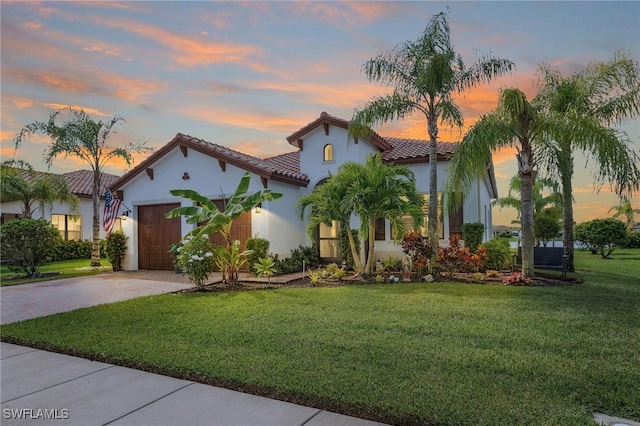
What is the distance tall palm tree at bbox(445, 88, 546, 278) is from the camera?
35.2 ft

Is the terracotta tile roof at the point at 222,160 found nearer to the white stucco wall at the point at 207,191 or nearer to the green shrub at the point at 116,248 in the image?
the white stucco wall at the point at 207,191

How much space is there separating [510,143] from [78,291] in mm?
13730

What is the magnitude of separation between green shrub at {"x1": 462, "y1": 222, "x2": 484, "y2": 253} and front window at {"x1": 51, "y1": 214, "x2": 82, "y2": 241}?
22713 millimetres

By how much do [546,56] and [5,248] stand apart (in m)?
21.1

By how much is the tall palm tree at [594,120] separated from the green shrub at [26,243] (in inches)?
717

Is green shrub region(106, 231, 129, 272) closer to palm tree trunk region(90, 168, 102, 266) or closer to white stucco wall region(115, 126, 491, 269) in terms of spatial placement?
white stucco wall region(115, 126, 491, 269)

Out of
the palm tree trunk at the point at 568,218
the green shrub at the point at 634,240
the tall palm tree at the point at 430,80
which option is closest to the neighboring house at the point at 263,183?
the tall palm tree at the point at 430,80

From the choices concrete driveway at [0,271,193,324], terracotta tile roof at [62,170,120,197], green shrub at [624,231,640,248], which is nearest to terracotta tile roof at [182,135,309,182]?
concrete driveway at [0,271,193,324]

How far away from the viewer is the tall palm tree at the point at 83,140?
1702 cm

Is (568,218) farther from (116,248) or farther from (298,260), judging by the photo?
(116,248)

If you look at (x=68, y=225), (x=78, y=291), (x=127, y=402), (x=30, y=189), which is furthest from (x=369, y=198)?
(x=68, y=225)

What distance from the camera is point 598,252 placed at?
75.3 feet

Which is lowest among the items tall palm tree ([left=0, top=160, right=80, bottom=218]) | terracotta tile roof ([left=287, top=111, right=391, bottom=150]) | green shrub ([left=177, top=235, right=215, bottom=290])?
green shrub ([left=177, top=235, right=215, bottom=290])

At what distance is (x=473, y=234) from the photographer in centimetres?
1417
